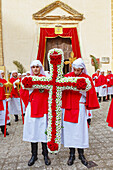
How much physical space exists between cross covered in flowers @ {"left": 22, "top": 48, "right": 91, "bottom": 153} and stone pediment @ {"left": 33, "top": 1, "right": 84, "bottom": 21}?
11.1 meters

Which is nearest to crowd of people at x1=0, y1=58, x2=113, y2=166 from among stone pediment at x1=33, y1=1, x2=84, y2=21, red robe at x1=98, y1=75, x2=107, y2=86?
red robe at x1=98, y1=75, x2=107, y2=86

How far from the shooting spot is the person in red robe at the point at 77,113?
3.13 meters

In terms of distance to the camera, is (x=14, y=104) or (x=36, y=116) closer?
(x=36, y=116)

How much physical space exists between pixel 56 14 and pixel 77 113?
11855 millimetres

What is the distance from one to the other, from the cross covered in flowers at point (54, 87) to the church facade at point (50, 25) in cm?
1061

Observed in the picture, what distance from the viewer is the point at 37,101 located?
317 cm

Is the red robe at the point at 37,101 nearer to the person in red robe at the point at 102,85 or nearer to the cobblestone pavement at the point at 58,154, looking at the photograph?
the cobblestone pavement at the point at 58,154

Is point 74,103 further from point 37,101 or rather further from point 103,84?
point 103,84

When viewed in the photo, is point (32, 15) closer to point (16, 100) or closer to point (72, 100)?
point (16, 100)

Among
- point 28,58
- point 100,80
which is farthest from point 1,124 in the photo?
point 28,58

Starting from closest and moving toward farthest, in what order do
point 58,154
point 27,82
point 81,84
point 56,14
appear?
point 81,84 → point 27,82 → point 58,154 → point 56,14

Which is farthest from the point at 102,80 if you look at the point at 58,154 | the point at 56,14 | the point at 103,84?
the point at 58,154

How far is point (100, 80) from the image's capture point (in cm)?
1053

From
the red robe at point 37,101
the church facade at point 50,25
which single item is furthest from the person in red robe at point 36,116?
the church facade at point 50,25
